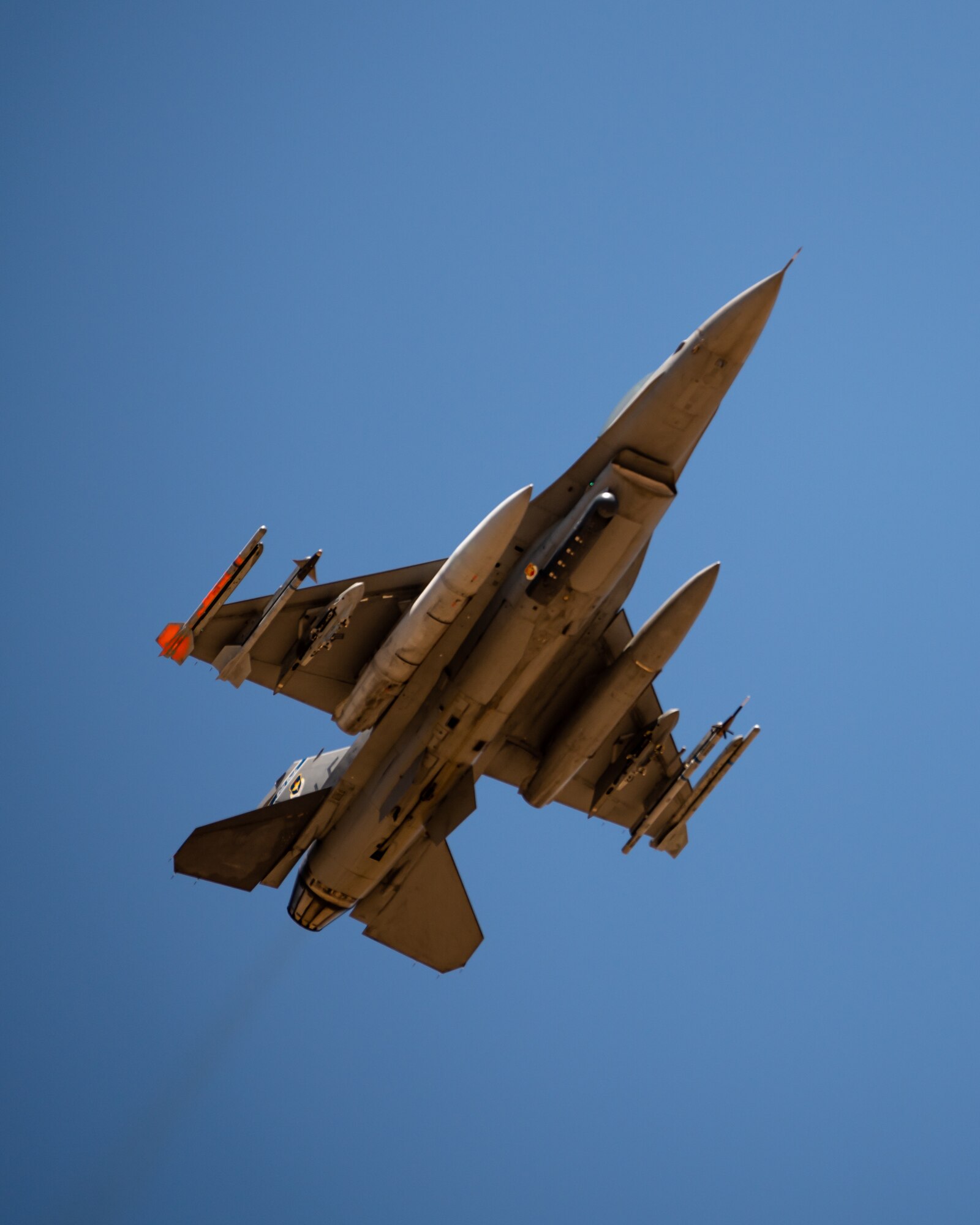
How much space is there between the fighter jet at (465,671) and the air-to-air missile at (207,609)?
2 centimetres

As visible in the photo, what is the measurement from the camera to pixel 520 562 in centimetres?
1606

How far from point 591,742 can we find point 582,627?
2.08 metres

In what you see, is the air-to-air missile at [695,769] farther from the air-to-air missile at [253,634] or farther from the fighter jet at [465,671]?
the air-to-air missile at [253,634]

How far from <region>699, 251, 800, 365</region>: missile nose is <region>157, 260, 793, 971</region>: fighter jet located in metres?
0.02

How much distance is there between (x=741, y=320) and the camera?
1518cm

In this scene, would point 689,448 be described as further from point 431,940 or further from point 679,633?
point 431,940

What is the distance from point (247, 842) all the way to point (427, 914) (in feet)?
10.2

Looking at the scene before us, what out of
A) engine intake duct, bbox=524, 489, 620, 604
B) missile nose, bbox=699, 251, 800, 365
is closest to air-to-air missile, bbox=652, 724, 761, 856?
engine intake duct, bbox=524, 489, 620, 604

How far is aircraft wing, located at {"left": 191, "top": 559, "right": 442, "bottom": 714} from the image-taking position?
649 inches

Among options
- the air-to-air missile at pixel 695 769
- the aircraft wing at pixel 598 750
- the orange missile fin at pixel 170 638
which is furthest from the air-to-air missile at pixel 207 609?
the air-to-air missile at pixel 695 769

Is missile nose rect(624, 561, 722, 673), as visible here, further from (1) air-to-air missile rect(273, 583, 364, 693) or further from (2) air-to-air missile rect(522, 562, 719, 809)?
(1) air-to-air missile rect(273, 583, 364, 693)

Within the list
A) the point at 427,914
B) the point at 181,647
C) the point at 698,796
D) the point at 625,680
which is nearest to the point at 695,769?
the point at 698,796

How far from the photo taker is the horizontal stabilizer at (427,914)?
18.6 m

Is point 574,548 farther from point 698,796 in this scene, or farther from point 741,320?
point 698,796
